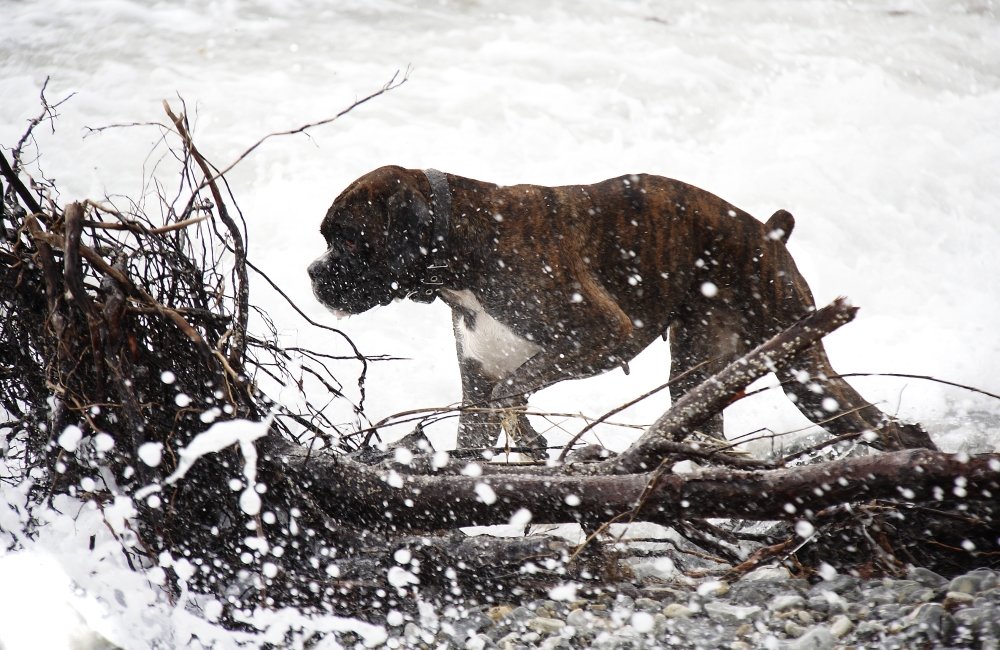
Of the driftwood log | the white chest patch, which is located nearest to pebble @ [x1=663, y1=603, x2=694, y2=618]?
the driftwood log

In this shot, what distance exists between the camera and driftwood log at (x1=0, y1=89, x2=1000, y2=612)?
2.37m

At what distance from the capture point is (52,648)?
244 cm

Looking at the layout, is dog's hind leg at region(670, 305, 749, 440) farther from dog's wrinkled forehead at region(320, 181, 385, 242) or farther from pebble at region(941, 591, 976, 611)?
pebble at region(941, 591, 976, 611)

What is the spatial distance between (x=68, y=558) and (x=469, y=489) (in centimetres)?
117

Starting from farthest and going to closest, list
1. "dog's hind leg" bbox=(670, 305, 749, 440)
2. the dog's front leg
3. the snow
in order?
A: 1. the snow
2. "dog's hind leg" bbox=(670, 305, 749, 440)
3. the dog's front leg

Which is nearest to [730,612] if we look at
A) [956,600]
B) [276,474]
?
[956,600]

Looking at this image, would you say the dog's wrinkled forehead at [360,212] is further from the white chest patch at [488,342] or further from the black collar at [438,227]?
the white chest patch at [488,342]

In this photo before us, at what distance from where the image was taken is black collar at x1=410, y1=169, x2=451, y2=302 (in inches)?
141

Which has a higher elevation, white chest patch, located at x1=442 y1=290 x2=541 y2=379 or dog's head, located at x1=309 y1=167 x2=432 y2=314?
dog's head, located at x1=309 y1=167 x2=432 y2=314

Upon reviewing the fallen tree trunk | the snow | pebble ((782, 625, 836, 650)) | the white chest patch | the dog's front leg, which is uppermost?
the snow

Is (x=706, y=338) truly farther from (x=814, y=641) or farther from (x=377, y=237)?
(x=814, y=641)

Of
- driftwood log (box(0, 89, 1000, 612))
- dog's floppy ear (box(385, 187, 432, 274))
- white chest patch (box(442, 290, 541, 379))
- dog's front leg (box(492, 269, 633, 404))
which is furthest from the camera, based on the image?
white chest patch (box(442, 290, 541, 379))

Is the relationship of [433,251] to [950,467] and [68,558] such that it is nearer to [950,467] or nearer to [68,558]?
[68,558]

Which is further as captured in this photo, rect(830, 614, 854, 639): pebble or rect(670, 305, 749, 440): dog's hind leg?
rect(670, 305, 749, 440): dog's hind leg
